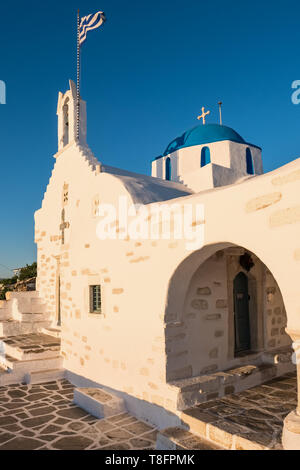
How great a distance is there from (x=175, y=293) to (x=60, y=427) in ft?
8.35

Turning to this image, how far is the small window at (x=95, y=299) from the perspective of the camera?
679 cm

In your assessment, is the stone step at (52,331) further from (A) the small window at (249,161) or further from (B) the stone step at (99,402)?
(A) the small window at (249,161)

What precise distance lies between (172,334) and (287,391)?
2055mm

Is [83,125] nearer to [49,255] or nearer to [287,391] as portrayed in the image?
[49,255]

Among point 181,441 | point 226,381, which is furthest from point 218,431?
point 226,381

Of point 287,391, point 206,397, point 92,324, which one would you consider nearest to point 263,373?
point 287,391

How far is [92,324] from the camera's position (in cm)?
666

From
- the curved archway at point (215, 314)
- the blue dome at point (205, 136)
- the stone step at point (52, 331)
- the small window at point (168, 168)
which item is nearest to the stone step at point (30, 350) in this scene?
the stone step at point (52, 331)

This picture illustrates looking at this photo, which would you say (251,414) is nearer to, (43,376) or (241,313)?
(241,313)

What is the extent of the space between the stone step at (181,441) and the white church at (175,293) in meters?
0.33

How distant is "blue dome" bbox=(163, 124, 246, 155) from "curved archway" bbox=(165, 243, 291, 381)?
19.3 feet

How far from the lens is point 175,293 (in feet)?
16.8

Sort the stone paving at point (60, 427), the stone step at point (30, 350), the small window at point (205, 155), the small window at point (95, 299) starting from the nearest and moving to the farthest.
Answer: the stone paving at point (60, 427)
the small window at point (95, 299)
the stone step at point (30, 350)
the small window at point (205, 155)

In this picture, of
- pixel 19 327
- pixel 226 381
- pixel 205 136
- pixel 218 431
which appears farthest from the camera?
pixel 205 136
